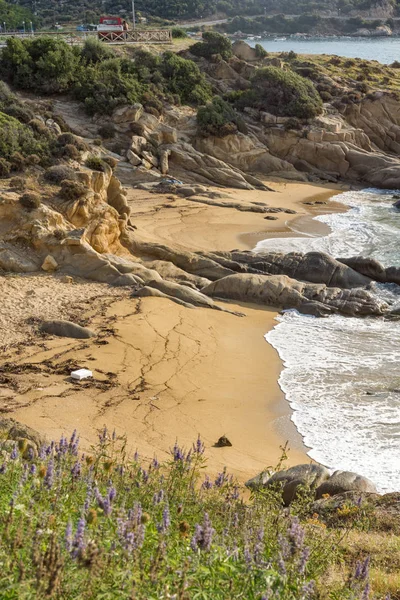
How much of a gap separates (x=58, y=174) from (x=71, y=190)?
130 centimetres

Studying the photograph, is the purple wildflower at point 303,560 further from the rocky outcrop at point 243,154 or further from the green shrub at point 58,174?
the rocky outcrop at point 243,154

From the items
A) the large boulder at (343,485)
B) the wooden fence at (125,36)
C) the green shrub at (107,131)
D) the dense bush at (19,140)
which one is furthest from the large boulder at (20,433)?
the wooden fence at (125,36)

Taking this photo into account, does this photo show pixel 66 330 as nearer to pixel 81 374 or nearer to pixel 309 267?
pixel 81 374

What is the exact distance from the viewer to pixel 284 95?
4538 centimetres

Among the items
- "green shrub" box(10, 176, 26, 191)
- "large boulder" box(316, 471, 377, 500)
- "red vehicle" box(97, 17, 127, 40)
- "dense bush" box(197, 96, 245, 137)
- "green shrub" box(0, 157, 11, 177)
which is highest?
"red vehicle" box(97, 17, 127, 40)

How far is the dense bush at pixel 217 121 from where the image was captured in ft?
134

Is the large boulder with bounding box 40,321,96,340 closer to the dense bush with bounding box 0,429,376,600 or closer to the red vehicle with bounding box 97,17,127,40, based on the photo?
the dense bush with bounding box 0,429,376,600

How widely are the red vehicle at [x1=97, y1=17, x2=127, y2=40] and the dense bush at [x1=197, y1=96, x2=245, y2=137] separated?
614 inches

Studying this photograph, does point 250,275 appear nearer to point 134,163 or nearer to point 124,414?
point 124,414

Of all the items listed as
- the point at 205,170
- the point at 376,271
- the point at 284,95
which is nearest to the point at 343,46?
the point at 284,95

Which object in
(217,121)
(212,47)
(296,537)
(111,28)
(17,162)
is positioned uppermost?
(111,28)

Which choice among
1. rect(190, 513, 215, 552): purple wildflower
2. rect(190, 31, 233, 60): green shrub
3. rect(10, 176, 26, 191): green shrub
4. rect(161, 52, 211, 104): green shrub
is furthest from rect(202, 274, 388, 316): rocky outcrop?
rect(190, 31, 233, 60): green shrub

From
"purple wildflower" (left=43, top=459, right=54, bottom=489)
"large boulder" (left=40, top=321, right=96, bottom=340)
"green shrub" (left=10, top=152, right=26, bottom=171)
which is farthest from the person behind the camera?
"green shrub" (left=10, top=152, right=26, bottom=171)

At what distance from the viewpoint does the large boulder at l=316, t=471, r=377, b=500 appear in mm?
10195
